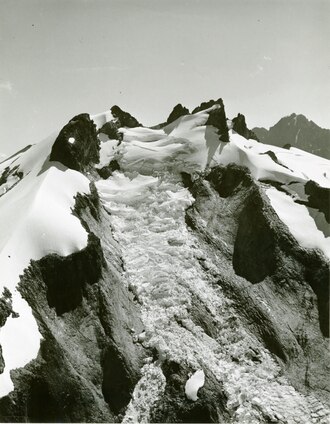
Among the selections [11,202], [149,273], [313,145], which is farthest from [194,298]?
[313,145]

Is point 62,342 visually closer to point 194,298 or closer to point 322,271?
point 194,298

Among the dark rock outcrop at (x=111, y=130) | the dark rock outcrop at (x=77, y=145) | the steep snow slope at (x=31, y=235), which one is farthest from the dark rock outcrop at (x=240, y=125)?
the steep snow slope at (x=31, y=235)

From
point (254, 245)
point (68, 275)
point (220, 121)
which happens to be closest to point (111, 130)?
point (220, 121)

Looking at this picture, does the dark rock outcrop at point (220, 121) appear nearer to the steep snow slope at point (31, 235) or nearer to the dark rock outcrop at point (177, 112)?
the dark rock outcrop at point (177, 112)

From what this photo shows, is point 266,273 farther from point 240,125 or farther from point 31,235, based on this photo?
point 240,125

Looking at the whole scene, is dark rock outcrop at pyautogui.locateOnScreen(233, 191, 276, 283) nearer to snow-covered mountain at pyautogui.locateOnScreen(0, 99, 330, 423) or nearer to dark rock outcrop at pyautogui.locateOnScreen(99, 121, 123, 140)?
snow-covered mountain at pyautogui.locateOnScreen(0, 99, 330, 423)

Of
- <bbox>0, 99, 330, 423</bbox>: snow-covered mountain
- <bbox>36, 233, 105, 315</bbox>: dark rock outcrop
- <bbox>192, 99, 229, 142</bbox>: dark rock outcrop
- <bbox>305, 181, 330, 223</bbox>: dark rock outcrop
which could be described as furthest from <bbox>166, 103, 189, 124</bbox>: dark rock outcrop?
<bbox>36, 233, 105, 315</bbox>: dark rock outcrop
